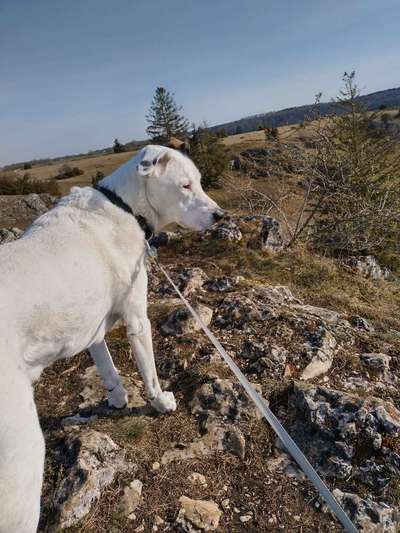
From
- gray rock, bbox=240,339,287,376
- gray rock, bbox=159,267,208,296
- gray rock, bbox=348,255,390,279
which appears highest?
gray rock, bbox=159,267,208,296

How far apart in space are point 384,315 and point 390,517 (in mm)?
3328

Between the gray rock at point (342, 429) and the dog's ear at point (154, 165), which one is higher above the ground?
the dog's ear at point (154, 165)

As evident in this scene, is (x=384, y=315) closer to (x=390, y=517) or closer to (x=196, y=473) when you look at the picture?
(x=390, y=517)

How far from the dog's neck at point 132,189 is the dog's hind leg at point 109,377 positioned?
1159 millimetres

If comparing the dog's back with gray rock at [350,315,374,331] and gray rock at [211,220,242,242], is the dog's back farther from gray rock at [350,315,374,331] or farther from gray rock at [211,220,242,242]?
gray rock at [211,220,242,242]

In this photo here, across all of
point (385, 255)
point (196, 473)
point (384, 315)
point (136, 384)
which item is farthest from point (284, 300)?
point (385, 255)

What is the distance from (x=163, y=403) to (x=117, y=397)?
408mm

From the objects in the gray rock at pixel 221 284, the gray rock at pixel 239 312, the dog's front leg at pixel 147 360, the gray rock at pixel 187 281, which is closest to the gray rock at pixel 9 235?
the gray rock at pixel 187 281

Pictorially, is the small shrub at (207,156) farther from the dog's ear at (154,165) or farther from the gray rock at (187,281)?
the dog's ear at (154,165)

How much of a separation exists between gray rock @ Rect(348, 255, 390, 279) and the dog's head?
5174mm

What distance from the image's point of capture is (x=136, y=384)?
148 inches

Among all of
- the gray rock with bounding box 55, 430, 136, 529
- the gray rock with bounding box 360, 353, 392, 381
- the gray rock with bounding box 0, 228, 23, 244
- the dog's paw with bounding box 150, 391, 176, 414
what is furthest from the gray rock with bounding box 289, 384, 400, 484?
the gray rock with bounding box 0, 228, 23, 244

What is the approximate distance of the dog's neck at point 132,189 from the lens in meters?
3.05

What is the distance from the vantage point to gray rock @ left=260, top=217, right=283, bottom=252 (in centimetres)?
739
